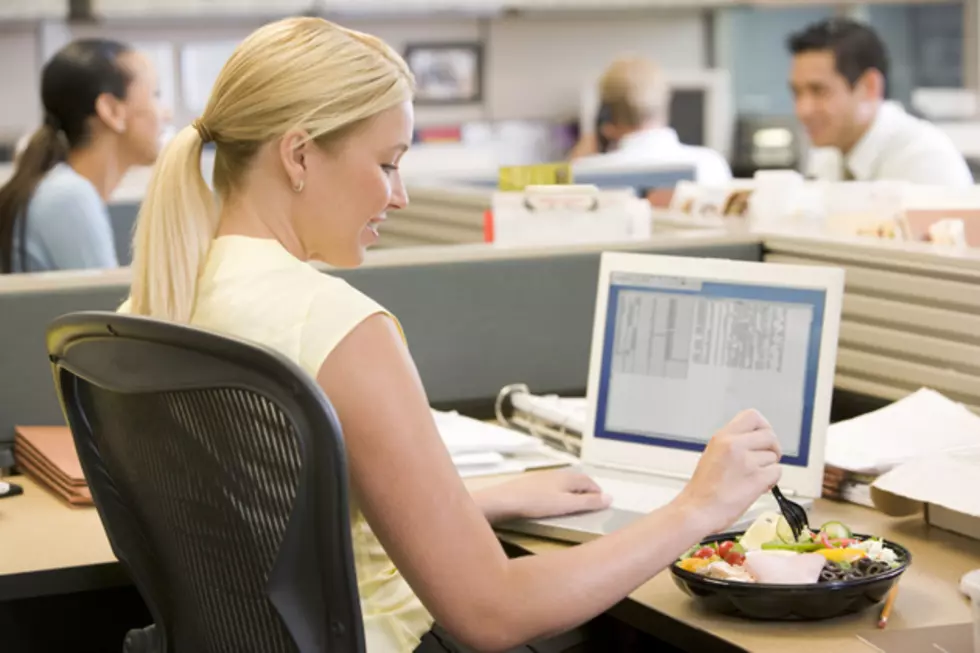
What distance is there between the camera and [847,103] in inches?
172

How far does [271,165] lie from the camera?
145 centimetres

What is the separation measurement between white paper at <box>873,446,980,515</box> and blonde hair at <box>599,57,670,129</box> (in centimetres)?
387

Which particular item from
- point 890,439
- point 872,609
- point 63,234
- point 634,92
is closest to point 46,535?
point 872,609

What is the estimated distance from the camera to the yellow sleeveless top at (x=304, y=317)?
1321mm

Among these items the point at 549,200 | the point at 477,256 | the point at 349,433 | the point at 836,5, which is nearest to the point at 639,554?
the point at 349,433

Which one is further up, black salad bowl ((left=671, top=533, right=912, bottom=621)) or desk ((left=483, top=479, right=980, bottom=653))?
black salad bowl ((left=671, top=533, right=912, bottom=621))

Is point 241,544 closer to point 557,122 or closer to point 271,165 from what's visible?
point 271,165

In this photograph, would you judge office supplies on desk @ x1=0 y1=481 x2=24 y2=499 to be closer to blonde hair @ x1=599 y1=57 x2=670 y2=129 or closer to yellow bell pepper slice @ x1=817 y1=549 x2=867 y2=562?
yellow bell pepper slice @ x1=817 y1=549 x2=867 y2=562

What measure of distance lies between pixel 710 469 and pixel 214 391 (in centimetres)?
51

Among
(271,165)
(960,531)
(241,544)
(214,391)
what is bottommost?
(960,531)

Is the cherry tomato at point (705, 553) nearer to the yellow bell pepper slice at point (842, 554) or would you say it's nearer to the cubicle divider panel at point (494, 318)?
the yellow bell pepper slice at point (842, 554)

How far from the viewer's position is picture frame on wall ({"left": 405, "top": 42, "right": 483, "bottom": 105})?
6.19 m

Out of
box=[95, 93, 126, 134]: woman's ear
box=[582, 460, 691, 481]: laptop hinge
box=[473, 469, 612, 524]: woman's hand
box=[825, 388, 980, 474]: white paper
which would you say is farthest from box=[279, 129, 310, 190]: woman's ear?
box=[95, 93, 126, 134]: woman's ear

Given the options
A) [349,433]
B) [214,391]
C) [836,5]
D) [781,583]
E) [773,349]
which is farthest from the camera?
[836,5]
